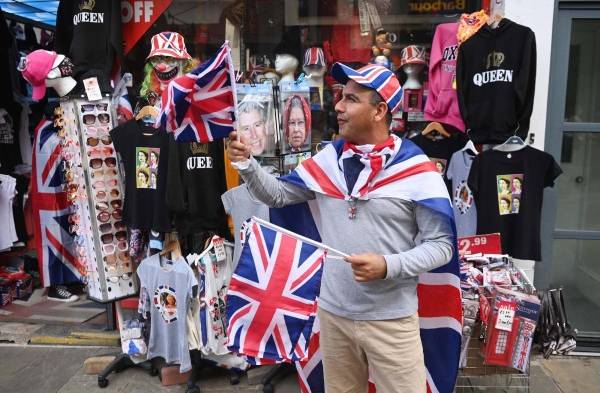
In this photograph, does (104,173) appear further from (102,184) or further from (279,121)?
(279,121)

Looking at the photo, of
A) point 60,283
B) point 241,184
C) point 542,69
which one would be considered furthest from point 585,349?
point 60,283

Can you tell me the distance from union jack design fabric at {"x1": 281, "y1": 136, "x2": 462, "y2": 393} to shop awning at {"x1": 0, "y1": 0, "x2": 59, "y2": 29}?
16.2 feet

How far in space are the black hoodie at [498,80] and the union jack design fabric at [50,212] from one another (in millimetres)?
4070

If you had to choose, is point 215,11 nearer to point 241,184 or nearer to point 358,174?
point 241,184

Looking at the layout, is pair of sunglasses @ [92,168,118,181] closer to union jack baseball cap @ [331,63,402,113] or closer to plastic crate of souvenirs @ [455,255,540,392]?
union jack baseball cap @ [331,63,402,113]

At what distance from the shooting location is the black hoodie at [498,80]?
12.4ft

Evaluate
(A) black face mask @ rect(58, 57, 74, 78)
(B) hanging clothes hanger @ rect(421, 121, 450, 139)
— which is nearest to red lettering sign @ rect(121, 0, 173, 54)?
(A) black face mask @ rect(58, 57, 74, 78)

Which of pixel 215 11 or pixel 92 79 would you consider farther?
pixel 215 11

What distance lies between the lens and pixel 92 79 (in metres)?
4.11

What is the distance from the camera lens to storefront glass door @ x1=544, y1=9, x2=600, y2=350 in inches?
166

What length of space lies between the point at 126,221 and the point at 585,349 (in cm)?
394

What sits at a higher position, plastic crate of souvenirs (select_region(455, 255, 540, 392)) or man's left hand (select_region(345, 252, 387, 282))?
man's left hand (select_region(345, 252, 387, 282))

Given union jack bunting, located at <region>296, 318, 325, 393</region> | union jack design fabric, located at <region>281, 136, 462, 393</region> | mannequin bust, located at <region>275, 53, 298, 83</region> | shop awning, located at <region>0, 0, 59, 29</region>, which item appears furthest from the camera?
shop awning, located at <region>0, 0, 59, 29</region>

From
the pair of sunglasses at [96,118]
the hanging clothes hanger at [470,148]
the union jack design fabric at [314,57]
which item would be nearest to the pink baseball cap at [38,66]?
the pair of sunglasses at [96,118]
